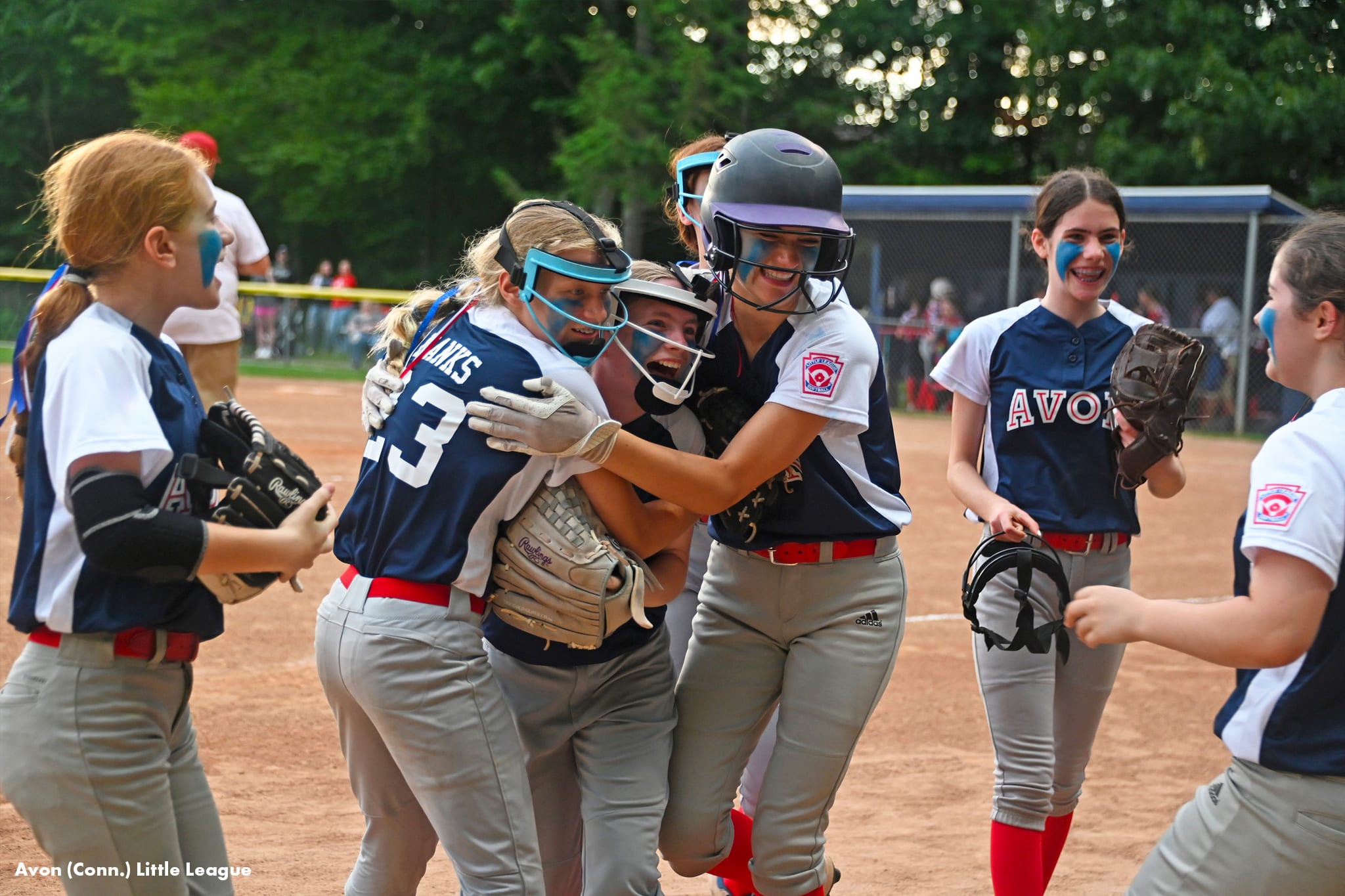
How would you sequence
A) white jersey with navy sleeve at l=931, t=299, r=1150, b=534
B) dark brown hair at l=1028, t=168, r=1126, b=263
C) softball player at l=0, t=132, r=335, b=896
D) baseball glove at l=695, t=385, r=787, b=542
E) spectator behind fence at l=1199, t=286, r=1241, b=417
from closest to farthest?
softball player at l=0, t=132, r=335, b=896 → baseball glove at l=695, t=385, r=787, b=542 → white jersey with navy sleeve at l=931, t=299, r=1150, b=534 → dark brown hair at l=1028, t=168, r=1126, b=263 → spectator behind fence at l=1199, t=286, r=1241, b=417

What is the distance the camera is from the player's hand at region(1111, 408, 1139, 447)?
3.60 m

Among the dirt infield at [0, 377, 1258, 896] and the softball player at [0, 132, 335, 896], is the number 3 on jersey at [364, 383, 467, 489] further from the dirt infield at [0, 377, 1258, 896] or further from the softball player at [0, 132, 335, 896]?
the dirt infield at [0, 377, 1258, 896]

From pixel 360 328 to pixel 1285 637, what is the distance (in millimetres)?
18901

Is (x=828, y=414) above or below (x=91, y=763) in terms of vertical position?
above

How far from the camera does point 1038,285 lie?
1828 cm

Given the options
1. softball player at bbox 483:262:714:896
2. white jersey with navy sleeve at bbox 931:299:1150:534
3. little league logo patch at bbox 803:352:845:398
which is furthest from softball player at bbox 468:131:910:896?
white jersey with navy sleeve at bbox 931:299:1150:534

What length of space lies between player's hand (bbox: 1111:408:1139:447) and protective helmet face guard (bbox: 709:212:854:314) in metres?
0.98

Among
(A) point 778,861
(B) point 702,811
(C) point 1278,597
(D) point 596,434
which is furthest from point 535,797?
(C) point 1278,597

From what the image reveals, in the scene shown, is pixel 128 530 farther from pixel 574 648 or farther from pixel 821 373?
pixel 821 373

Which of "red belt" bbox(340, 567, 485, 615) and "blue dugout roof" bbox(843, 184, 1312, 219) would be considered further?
"blue dugout roof" bbox(843, 184, 1312, 219)

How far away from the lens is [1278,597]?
2197 mm

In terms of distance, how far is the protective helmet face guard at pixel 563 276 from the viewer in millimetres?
2830

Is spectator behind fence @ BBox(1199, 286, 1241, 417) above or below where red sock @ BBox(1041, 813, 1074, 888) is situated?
below

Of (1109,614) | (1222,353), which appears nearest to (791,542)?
(1109,614)
